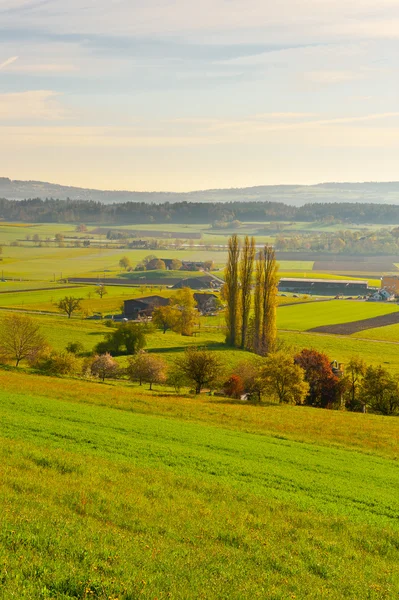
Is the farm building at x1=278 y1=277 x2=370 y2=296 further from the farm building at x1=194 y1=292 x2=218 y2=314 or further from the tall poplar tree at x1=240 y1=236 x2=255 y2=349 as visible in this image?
the tall poplar tree at x1=240 y1=236 x2=255 y2=349

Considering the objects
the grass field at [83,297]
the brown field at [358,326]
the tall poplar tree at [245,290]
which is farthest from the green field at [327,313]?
the grass field at [83,297]

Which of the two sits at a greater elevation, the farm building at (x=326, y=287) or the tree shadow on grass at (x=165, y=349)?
the farm building at (x=326, y=287)

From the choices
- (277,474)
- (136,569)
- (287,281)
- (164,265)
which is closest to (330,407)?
(277,474)

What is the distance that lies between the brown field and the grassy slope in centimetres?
7184

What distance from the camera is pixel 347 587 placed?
13.3m

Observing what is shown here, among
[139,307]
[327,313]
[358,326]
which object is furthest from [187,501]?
[327,313]

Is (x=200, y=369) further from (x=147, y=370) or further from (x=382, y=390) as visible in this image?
(x=382, y=390)

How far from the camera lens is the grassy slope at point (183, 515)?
12.1 m

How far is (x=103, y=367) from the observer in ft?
186

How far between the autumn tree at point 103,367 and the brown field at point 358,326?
4981 cm

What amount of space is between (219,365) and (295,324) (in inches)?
2205

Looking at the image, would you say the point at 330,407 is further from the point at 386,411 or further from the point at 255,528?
the point at 255,528

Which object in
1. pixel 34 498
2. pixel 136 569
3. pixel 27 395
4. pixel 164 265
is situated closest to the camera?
pixel 136 569

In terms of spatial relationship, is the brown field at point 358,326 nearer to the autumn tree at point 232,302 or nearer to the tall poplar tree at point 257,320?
the tall poplar tree at point 257,320
